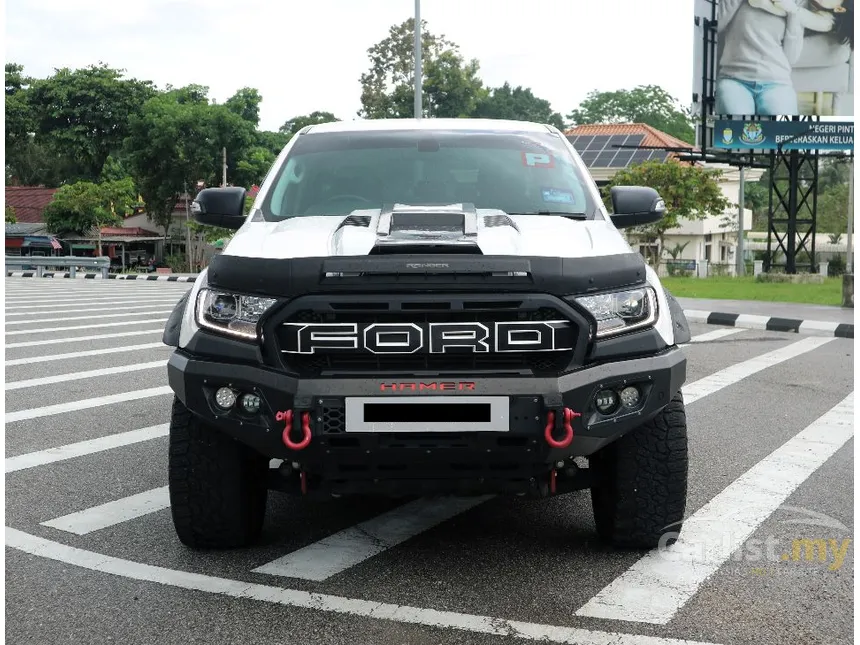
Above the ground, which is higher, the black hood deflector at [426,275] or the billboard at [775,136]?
the billboard at [775,136]

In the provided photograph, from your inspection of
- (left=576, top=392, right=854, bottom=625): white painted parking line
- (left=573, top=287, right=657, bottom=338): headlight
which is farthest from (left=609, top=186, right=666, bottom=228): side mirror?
(left=576, top=392, right=854, bottom=625): white painted parking line

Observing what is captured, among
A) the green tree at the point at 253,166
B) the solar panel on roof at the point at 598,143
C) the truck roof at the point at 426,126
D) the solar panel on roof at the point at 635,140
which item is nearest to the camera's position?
the truck roof at the point at 426,126

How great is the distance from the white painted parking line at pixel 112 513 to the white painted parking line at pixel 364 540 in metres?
1.00

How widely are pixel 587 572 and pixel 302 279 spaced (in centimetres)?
155

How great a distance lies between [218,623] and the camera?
3600 mm

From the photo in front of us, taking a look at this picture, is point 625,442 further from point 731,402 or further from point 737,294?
point 737,294

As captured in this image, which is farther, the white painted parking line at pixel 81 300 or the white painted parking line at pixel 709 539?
the white painted parking line at pixel 81 300

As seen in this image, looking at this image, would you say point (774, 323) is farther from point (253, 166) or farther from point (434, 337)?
point (253, 166)

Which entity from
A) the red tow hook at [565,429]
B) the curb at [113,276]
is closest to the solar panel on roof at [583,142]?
the curb at [113,276]

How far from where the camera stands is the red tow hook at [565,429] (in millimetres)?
3721

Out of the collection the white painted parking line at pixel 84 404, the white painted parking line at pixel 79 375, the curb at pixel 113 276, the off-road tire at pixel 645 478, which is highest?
the off-road tire at pixel 645 478

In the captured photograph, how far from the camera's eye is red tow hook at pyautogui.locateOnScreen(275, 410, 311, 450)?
3.72 metres

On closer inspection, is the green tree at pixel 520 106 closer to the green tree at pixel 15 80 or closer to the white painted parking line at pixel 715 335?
the green tree at pixel 15 80

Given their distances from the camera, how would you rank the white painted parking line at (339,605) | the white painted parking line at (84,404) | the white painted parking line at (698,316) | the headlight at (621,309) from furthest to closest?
1. the white painted parking line at (698,316)
2. the white painted parking line at (84,404)
3. the headlight at (621,309)
4. the white painted parking line at (339,605)
